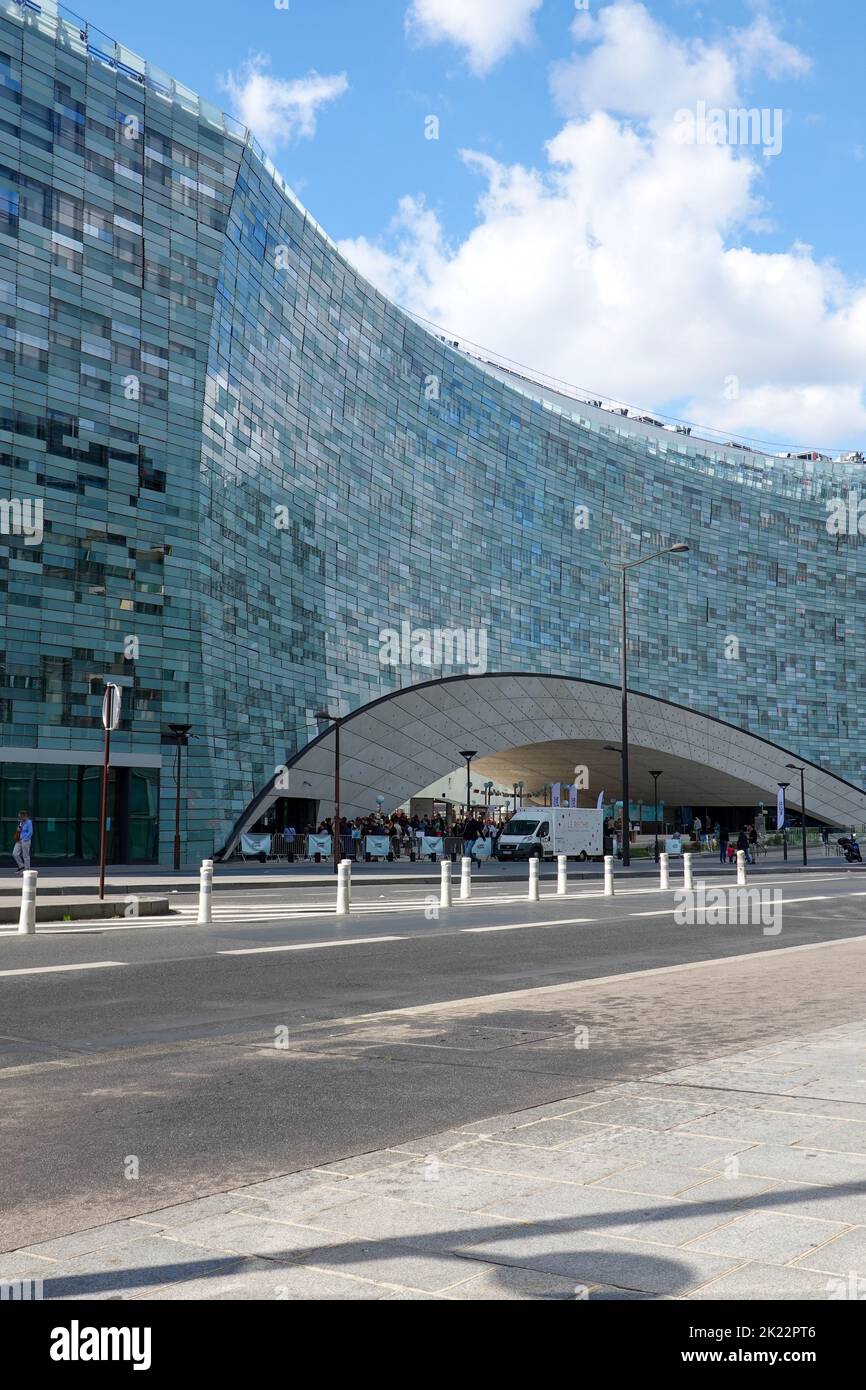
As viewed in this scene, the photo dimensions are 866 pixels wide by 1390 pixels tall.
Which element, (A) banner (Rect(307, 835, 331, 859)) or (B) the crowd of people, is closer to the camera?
(A) banner (Rect(307, 835, 331, 859))

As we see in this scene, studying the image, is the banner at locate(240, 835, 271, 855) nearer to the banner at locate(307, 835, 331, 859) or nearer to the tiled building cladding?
the tiled building cladding

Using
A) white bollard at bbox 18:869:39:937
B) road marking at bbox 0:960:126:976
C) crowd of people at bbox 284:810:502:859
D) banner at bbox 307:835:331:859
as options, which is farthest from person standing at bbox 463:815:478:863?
road marking at bbox 0:960:126:976

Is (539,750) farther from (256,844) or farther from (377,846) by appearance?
(256,844)

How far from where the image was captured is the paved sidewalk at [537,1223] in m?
3.67

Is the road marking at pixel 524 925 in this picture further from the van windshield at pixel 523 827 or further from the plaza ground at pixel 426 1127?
the van windshield at pixel 523 827

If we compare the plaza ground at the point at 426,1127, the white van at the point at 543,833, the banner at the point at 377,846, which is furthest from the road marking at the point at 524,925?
the white van at the point at 543,833

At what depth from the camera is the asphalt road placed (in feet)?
17.7

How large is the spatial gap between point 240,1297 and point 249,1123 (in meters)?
2.58

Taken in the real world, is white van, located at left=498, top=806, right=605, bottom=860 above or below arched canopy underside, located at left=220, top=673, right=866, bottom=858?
below

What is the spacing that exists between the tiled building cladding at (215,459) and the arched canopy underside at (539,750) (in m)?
1.71

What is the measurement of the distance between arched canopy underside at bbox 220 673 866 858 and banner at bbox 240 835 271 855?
1.52m

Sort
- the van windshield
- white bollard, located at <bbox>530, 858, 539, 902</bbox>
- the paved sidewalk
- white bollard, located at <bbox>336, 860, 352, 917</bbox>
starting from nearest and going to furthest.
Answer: the paved sidewalk
white bollard, located at <bbox>336, 860, 352, 917</bbox>
white bollard, located at <bbox>530, 858, 539, 902</bbox>
the van windshield

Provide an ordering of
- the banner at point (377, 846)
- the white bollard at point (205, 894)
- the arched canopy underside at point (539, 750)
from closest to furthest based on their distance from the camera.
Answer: the white bollard at point (205, 894)
the banner at point (377, 846)
the arched canopy underside at point (539, 750)

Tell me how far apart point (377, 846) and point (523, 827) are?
6548 millimetres
